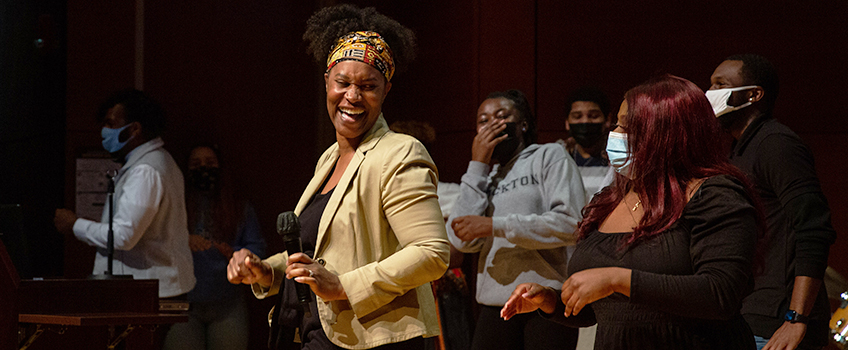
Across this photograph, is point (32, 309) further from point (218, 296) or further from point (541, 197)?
point (541, 197)

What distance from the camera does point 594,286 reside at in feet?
5.89

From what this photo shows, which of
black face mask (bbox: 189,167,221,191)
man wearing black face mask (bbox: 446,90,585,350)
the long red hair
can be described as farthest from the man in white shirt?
the long red hair

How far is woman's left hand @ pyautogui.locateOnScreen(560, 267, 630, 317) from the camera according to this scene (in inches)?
70.6

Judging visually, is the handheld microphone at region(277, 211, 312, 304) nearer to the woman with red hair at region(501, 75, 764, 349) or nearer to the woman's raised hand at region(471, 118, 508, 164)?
the woman with red hair at region(501, 75, 764, 349)

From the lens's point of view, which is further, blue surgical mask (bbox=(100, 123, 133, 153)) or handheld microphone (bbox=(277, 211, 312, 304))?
blue surgical mask (bbox=(100, 123, 133, 153))

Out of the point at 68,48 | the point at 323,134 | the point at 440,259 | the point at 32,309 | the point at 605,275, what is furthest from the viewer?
the point at 323,134

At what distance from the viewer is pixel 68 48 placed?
5453mm

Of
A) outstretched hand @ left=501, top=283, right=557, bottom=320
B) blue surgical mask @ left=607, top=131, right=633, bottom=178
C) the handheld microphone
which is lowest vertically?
outstretched hand @ left=501, top=283, right=557, bottom=320

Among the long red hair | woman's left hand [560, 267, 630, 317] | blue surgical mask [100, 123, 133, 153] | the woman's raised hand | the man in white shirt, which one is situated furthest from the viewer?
blue surgical mask [100, 123, 133, 153]

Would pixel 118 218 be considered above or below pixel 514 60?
below

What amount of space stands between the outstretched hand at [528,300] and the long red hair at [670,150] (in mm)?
258

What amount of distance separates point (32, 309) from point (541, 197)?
2.23 metres

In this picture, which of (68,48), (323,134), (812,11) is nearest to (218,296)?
(323,134)

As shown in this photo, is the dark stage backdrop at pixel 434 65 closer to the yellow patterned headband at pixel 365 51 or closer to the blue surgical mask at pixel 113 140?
the blue surgical mask at pixel 113 140
